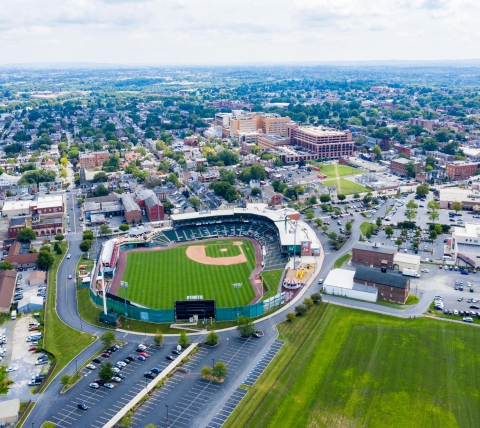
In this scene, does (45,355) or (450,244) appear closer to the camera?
(45,355)

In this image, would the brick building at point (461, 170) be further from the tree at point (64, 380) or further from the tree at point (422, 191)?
the tree at point (64, 380)

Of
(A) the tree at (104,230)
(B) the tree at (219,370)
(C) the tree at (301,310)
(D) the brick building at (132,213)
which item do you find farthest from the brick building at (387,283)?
(D) the brick building at (132,213)

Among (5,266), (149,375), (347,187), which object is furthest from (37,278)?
(347,187)

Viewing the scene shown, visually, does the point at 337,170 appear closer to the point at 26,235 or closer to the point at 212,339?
the point at 26,235

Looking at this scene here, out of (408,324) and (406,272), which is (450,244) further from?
(408,324)

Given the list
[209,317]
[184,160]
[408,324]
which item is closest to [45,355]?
[209,317]

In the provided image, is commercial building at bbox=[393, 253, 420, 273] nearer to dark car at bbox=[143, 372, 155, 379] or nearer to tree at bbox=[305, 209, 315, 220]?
tree at bbox=[305, 209, 315, 220]
